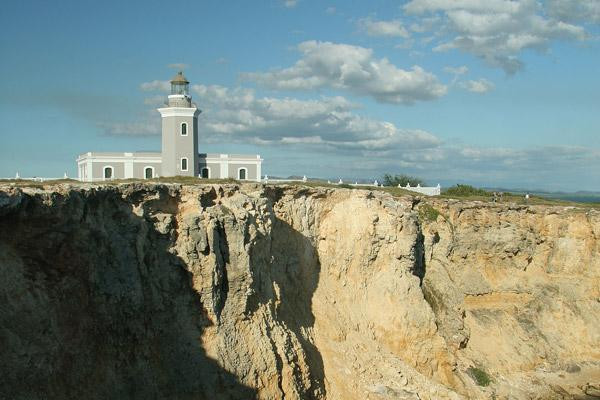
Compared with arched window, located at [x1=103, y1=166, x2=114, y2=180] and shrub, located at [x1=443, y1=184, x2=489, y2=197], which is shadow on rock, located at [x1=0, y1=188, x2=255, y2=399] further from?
arched window, located at [x1=103, y1=166, x2=114, y2=180]

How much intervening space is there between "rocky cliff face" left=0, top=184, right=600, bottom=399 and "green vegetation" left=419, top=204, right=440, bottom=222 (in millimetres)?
105

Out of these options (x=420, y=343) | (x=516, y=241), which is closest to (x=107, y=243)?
(x=420, y=343)

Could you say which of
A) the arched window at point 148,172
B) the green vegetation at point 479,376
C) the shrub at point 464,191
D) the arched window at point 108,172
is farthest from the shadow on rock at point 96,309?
the arched window at point 148,172

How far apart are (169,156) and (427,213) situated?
22.3 metres

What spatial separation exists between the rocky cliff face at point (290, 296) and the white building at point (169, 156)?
68.4 feet

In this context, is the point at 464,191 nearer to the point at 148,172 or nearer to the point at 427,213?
the point at 427,213

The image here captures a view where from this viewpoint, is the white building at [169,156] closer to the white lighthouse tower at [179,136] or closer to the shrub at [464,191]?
the white lighthouse tower at [179,136]

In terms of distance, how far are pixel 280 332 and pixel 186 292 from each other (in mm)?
3623

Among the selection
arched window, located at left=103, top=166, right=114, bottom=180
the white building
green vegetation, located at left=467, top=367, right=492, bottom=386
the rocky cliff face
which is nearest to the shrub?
the rocky cliff face

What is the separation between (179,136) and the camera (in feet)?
147

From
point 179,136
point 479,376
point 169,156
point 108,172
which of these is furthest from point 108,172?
point 479,376

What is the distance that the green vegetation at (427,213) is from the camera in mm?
29578

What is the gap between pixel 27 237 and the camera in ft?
47.2

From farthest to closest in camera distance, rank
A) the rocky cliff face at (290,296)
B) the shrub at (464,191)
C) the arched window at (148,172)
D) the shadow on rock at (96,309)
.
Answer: the arched window at (148,172) → the shrub at (464,191) → the rocky cliff face at (290,296) → the shadow on rock at (96,309)
